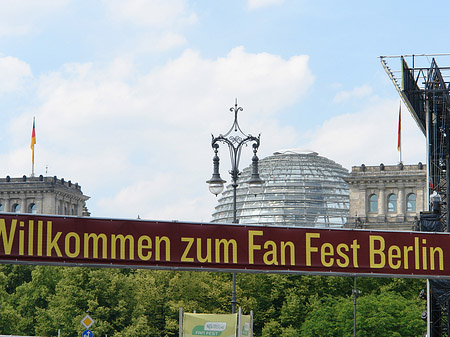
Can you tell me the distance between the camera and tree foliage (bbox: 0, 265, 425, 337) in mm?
Result: 72750

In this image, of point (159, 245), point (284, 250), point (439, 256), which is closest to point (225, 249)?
point (284, 250)

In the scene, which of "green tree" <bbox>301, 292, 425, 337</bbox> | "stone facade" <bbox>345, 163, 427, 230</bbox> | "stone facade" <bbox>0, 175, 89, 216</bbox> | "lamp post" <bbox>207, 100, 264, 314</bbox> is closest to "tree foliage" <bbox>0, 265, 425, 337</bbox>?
"green tree" <bbox>301, 292, 425, 337</bbox>

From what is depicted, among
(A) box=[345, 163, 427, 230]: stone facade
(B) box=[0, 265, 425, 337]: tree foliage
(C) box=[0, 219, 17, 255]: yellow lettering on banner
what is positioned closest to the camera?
(C) box=[0, 219, 17, 255]: yellow lettering on banner

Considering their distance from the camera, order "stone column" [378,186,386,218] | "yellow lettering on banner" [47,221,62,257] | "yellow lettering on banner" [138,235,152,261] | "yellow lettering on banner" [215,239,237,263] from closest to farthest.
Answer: "yellow lettering on banner" [47,221,62,257] → "yellow lettering on banner" [138,235,152,261] → "yellow lettering on banner" [215,239,237,263] → "stone column" [378,186,386,218]

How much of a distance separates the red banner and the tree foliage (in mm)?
45233

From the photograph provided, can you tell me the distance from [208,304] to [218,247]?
5589 centimetres

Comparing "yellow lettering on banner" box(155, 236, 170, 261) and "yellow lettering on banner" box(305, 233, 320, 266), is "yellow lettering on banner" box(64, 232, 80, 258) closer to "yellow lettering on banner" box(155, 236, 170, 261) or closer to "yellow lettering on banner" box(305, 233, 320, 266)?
"yellow lettering on banner" box(155, 236, 170, 261)

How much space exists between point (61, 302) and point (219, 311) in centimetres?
1154

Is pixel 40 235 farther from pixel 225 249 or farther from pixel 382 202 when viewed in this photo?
pixel 382 202

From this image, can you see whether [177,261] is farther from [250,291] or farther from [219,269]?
[250,291]

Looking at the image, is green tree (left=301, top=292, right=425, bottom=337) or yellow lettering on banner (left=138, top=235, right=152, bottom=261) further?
green tree (left=301, top=292, right=425, bottom=337)

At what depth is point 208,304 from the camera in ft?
263

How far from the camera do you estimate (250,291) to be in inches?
3228

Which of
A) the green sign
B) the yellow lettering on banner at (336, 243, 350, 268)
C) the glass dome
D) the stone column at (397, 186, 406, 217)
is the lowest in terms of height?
the green sign
